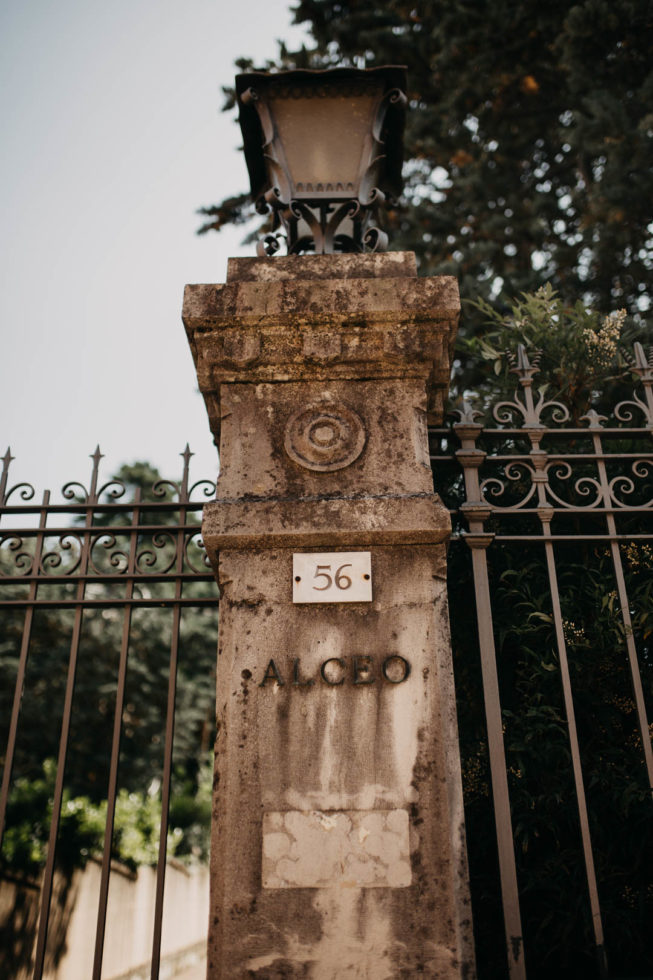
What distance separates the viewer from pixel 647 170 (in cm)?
636

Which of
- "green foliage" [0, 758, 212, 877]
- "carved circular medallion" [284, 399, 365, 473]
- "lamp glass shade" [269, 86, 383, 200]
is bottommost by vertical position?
"green foliage" [0, 758, 212, 877]

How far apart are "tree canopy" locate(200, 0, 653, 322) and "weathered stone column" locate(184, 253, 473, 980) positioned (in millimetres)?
3956

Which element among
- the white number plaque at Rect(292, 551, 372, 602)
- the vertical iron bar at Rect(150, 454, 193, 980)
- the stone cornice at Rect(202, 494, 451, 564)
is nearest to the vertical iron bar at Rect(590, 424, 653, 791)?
the stone cornice at Rect(202, 494, 451, 564)

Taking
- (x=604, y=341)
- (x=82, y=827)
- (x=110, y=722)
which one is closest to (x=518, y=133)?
(x=604, y=341)

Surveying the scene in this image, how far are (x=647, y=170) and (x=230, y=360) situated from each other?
5.25 m

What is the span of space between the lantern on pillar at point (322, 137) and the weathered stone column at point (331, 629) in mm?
438

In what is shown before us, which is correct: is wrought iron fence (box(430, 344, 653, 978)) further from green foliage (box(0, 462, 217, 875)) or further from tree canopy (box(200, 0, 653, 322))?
green foliage (box(0, 462, 217, 875))

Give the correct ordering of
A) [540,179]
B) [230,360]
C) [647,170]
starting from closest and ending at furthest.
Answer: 1. [230,360]
2. [647,170]
3. [540,179]

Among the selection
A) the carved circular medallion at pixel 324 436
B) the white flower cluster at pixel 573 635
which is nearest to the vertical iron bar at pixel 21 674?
the carved circular medallion at pixel 324 436

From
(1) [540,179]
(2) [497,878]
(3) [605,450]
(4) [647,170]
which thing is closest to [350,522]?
(2) [497,878]

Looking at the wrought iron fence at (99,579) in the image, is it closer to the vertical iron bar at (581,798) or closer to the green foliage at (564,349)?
the vertical iron bar at (581,798)

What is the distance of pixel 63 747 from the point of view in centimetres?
284

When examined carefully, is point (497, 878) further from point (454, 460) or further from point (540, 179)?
point (540, 179)

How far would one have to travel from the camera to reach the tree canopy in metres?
6.44
